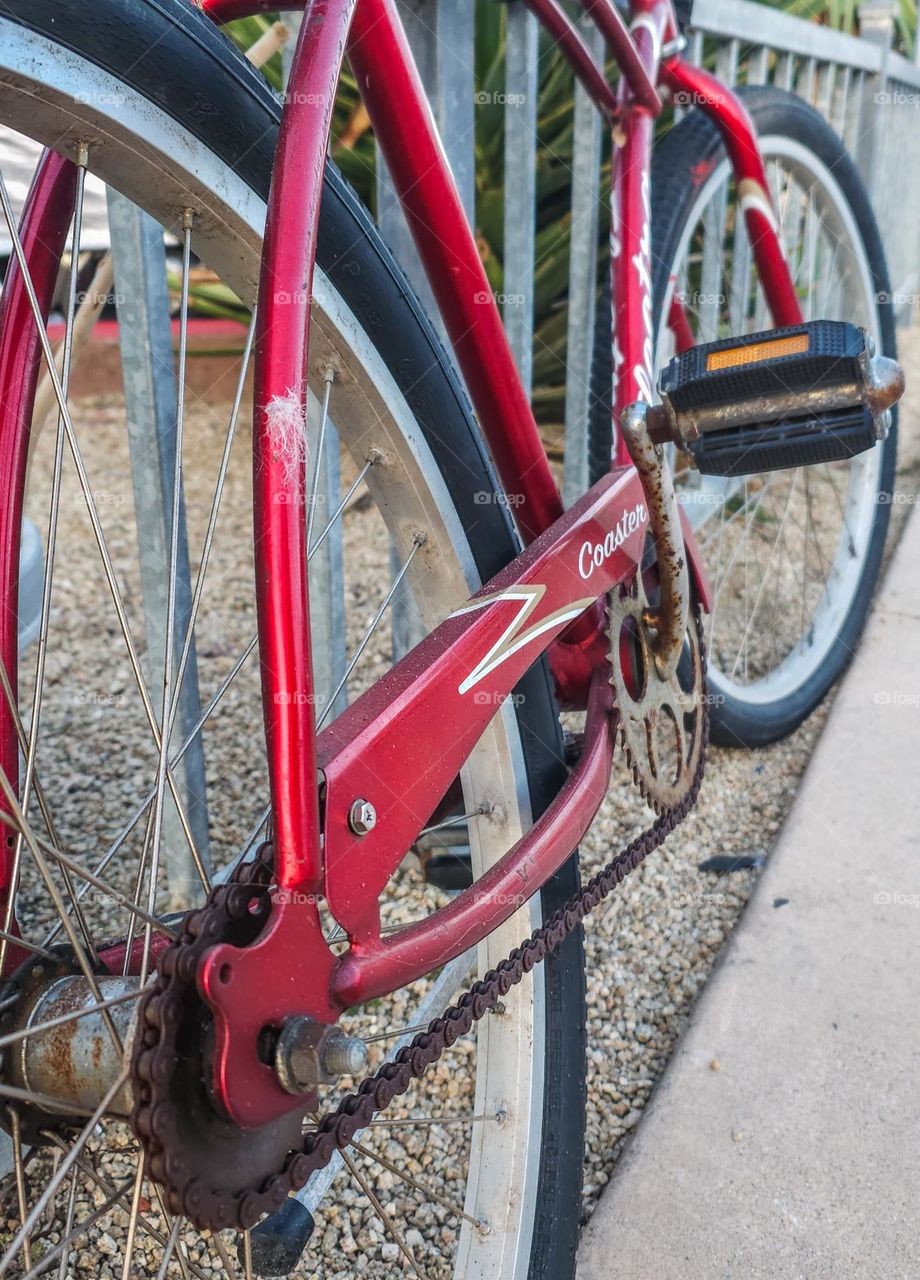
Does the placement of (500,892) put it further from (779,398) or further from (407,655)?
(779,398)

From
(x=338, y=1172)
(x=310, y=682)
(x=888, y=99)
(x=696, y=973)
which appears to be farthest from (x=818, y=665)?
(x=888, y=99)

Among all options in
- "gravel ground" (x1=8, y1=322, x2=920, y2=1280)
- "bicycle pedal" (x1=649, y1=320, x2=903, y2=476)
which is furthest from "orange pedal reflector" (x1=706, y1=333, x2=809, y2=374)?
"gravel ground" (x1=8, y1=322, x2=920, y2=1280)

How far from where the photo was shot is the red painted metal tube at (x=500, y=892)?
88 centimetres

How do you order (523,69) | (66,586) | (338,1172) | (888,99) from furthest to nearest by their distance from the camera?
(888,99), (66,586), (523,69), (338,1172)

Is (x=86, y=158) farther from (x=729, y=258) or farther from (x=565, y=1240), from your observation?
(x=729, y=258)

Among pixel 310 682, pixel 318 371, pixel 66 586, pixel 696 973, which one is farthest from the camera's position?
pixel 66 586

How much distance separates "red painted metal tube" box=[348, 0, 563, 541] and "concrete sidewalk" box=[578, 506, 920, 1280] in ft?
2.50

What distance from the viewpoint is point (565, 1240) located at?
3.85 ft

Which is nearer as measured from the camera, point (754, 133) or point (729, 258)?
point (754, 133)

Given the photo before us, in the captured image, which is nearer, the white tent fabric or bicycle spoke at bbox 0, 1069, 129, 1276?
bicycle spoke at bbox 0, 1069, 129, 1276

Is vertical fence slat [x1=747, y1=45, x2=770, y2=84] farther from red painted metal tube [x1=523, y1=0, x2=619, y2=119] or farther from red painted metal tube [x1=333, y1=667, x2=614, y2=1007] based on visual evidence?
red painted metal tube [x1=333, y1=667, x2=614, y2=1007]

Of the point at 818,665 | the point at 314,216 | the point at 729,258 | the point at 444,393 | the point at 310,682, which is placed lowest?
the point at 818,665

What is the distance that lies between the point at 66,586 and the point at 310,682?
2321 mm

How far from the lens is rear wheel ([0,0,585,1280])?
2.80 feet
